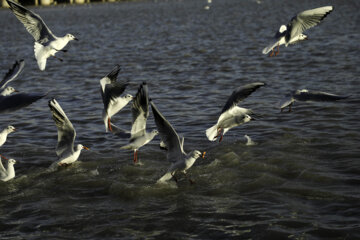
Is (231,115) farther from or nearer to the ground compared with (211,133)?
farther from the ground

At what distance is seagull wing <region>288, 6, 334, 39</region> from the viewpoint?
10281 millimetres

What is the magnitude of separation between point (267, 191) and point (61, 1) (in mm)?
102811

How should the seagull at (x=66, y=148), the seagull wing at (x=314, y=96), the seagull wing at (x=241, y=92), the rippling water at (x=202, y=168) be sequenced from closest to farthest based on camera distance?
the rippling water at (x=202, y=168) → the seagull at (x=66, y=148) → the seagull wing at (x=241, y=92) → the seagull wing at (x=314, y=96)

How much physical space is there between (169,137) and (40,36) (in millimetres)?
4700

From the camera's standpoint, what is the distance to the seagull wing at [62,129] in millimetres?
7520

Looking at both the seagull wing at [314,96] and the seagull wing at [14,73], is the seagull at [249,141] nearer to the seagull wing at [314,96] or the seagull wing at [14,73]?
the seagull wing at [314,96]

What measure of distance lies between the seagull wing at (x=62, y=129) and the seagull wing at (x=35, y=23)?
9.08ft

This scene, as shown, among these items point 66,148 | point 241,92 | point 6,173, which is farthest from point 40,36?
point 241,92

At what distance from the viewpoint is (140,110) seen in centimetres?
735

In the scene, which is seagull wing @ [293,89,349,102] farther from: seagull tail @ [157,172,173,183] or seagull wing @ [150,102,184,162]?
seagull tail @ [157,172,173,183]

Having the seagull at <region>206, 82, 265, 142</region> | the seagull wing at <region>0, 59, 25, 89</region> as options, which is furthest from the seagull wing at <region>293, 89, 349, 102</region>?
the seagull wing at <region>0, 59, 25, 89</region>

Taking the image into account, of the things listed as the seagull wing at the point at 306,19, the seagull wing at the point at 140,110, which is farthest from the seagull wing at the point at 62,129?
the seagull wing at the point at 306,19

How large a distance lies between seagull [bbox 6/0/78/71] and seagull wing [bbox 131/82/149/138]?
2.72 m

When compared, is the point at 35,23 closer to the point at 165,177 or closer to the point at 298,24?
the point at 165,177
